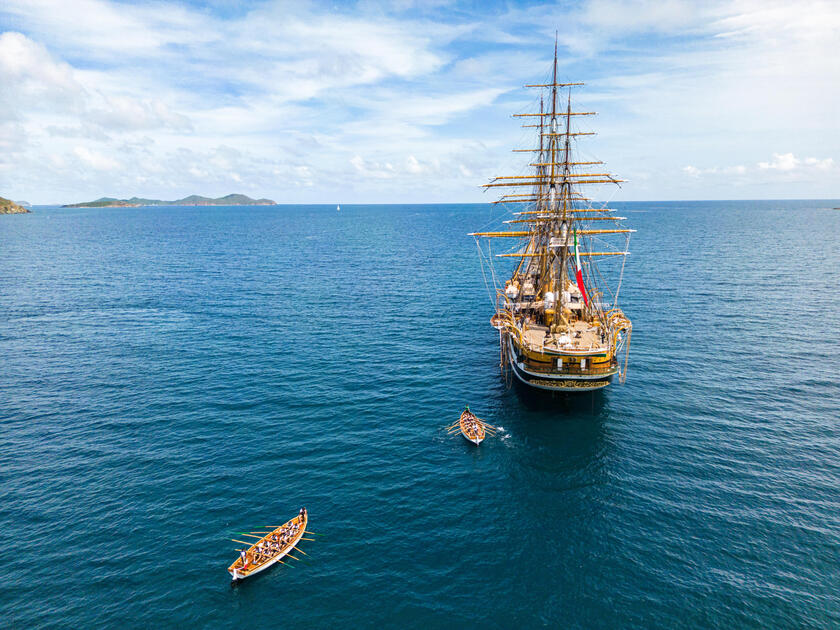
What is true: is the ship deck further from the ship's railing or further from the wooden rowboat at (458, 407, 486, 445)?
the wooden rowboat at (458, 407, 486, 445)

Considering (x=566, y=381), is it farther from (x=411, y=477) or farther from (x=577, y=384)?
(x=411, y=477)

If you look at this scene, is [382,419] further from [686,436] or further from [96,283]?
[96,283]

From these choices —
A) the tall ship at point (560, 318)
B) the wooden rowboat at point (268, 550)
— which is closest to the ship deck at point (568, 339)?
the tall ship at point (560, 318)

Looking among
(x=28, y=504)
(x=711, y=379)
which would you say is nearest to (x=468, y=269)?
(x=711, y=379)

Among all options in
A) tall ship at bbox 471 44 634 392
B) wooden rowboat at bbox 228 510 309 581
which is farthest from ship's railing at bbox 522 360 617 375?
wooden rowboat at bbox 228 510 309 581

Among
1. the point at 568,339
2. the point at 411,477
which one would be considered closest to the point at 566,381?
the point at 568,339

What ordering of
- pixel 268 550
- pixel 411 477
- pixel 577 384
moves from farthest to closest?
pixel 577 384, pixel 411 477, pixel 268 550
